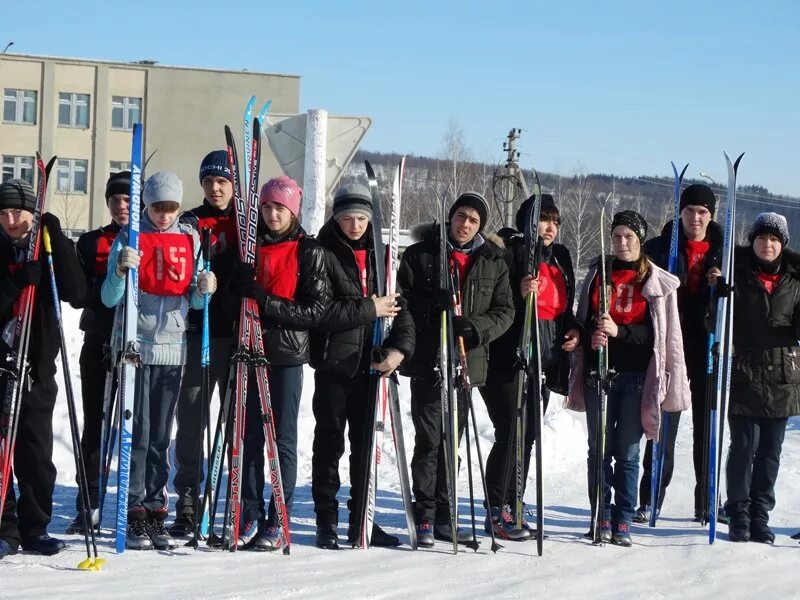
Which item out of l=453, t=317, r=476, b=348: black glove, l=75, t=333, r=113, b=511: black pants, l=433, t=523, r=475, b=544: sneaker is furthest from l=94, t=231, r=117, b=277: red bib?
l=433, t=523, r=475, b=544: sneaker

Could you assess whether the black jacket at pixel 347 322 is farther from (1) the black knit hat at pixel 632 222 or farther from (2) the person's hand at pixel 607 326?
(1) the black knit hat at pixel 632 222

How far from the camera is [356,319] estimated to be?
5.06 metres

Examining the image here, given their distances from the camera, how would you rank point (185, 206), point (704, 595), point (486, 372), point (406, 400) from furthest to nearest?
point (185, 206) → point (406, 400) → point (486, 372) → point (704, 595)

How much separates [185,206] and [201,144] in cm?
383

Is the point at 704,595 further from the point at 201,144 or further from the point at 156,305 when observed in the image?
the point at 201,144

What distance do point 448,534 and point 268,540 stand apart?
3.30 feet

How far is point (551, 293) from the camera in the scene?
5.71 meters

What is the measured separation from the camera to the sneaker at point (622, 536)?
5496mm

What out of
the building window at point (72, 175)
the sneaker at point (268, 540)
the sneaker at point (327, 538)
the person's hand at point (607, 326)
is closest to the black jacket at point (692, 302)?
the person's hand at point (607, 326)

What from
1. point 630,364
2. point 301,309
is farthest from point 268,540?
point 630,364

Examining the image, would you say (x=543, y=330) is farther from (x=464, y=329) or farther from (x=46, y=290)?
(x=46, y=290)

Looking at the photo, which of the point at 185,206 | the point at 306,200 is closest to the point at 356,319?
the point at 306,200

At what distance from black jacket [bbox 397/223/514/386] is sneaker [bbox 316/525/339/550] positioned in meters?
0.92

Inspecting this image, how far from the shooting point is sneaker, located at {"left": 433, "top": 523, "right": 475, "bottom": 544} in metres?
5.42
